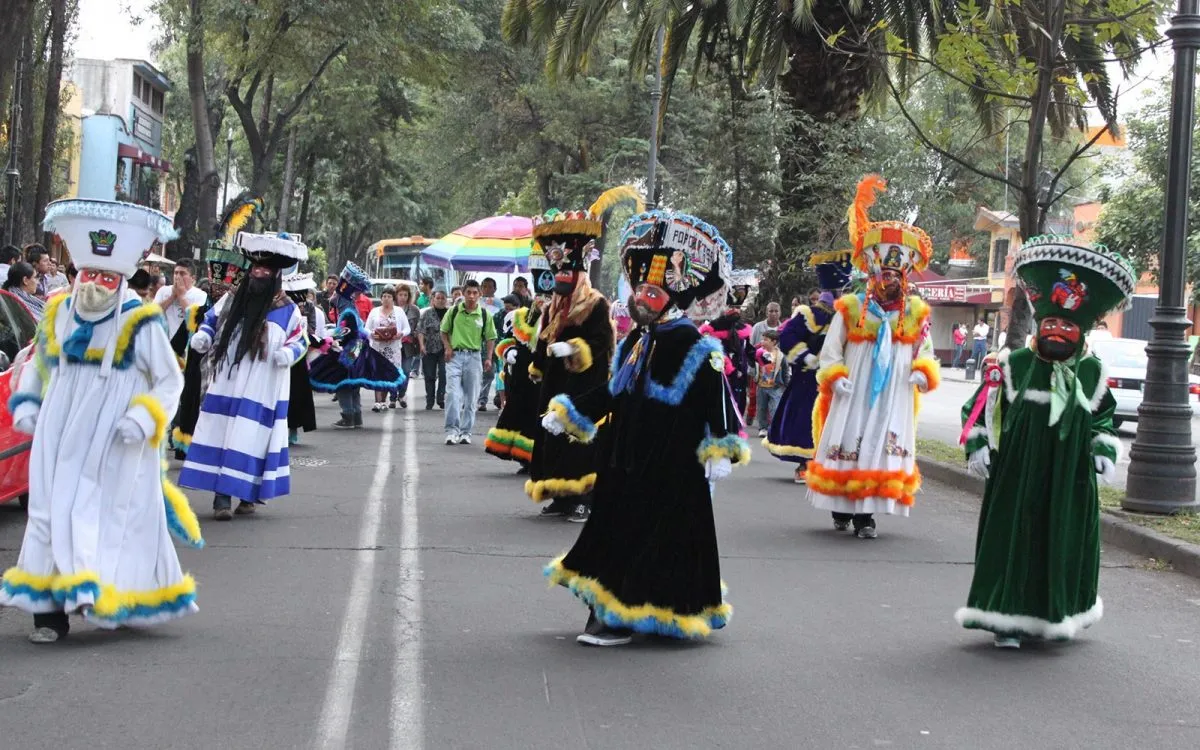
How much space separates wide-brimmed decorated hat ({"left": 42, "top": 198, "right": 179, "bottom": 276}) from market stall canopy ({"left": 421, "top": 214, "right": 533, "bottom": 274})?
2798 cm

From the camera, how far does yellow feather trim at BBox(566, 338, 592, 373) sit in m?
10.9

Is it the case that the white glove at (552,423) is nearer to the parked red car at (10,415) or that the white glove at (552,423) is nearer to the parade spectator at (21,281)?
the parked red car at (10,415)

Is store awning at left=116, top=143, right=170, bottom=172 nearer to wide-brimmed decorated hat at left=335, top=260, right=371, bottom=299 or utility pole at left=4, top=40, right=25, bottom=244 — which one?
utility pole at left=4, top=40, right=25, bottom=244

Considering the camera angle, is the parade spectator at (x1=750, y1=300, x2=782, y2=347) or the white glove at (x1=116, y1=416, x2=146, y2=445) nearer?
the white glove at (x1=116, y1=416, x2=146, y2=445)

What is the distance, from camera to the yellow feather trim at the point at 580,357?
35.6ft

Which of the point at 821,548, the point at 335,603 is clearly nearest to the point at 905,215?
the point at 821,548

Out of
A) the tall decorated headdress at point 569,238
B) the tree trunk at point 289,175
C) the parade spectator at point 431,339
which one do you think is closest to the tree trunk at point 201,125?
the parade spectator at point 431,339

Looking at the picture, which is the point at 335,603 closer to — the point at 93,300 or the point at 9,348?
the point at 93,300

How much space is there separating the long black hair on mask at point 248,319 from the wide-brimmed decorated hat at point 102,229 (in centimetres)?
358

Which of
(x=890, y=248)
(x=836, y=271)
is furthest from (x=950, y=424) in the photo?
(x=890, y=248)

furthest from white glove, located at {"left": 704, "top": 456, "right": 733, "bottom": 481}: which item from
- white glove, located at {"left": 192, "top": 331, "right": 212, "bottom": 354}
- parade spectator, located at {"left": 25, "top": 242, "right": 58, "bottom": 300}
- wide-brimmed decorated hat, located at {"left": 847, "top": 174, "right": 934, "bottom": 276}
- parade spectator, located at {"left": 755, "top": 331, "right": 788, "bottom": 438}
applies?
parade spectator, located at {"left": 755, "top": 331, "right": 788, "bottom": 438}

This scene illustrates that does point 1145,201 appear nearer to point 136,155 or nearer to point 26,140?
point 26,140

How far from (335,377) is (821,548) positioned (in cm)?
999

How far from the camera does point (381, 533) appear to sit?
399 inches
